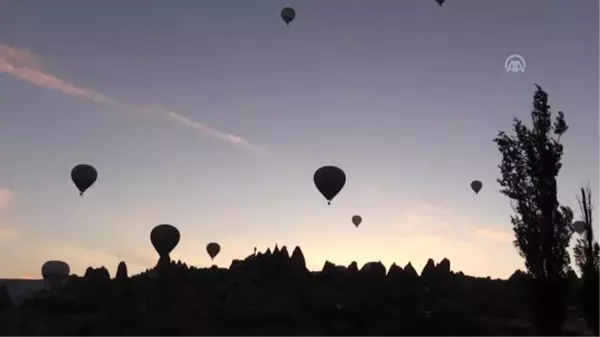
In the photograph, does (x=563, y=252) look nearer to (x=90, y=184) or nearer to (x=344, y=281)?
(x=90, y=184)

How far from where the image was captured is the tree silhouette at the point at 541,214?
35.4m

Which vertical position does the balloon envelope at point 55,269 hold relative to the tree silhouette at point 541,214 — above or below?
above

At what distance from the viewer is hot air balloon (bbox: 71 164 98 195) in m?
58.6

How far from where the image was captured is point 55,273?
101 metres

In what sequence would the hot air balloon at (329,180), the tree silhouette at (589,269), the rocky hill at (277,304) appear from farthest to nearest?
the rocky hill at (277,304) < the hot air balloon at (329,180) < the tree silhouette at (589,269)

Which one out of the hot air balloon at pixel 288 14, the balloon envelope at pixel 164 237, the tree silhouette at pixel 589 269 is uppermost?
the hot air balloon at pixel 288 14

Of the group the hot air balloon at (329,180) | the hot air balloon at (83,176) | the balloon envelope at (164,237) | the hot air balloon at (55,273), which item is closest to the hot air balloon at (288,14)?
the hot air balloon at (329,180)

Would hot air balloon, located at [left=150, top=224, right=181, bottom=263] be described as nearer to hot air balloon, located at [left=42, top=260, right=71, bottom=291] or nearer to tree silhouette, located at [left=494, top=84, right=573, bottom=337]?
hot air balloon, located at [left=42, top=260, right=71, bottom=291]

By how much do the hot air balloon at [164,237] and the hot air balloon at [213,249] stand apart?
17.9 meters

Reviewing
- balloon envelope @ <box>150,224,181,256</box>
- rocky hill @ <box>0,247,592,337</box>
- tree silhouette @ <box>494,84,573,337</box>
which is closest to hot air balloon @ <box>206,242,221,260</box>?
rocky hill @ <box>0,247,592,337</box>

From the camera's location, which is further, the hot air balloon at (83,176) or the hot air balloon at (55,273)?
the hot air balloon at (55,273)

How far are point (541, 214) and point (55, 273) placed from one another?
7880cm

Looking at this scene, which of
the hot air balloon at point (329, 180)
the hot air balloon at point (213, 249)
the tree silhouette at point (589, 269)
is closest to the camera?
the tree silhouette at point (589, 269)

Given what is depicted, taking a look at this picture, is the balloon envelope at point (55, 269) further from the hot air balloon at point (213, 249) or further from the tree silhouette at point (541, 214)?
the tree silhouette at point (541, 214)
